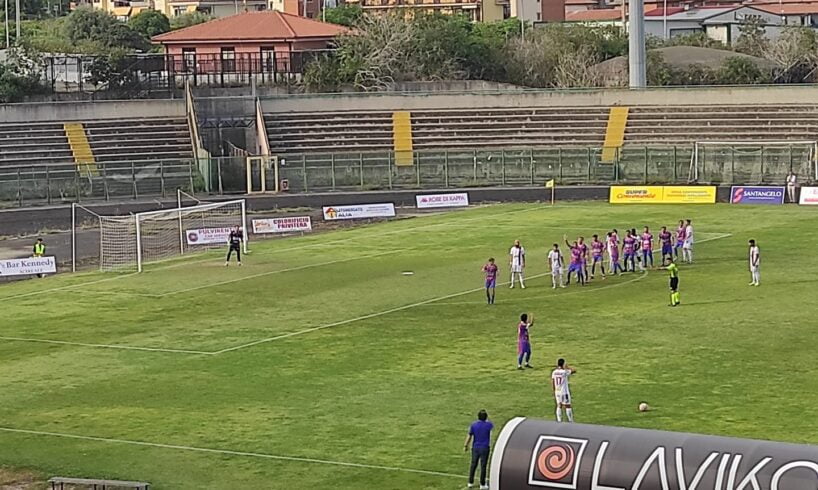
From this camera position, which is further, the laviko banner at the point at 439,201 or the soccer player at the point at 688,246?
the laviko banner at the point at 439,201

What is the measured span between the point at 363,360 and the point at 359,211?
35.5 meters

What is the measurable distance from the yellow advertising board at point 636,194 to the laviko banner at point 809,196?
22.6 feet

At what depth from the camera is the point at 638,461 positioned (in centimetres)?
1842

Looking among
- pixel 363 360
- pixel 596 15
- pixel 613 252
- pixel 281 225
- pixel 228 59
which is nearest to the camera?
pixel 363 360

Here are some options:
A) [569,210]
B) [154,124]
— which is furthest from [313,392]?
[154,124]

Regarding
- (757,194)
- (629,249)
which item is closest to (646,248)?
(629,249)

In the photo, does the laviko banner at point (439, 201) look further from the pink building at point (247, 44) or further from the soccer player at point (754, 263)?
the soccer player at point (754, 263)

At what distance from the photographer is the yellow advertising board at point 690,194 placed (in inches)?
2852

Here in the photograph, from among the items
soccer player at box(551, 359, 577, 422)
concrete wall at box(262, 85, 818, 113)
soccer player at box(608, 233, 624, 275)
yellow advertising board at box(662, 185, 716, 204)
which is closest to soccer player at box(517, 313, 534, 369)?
soccer player at box(551, 359, 577, 422)

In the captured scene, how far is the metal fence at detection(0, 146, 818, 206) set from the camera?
75.6 metres

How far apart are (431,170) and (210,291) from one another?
30924mm

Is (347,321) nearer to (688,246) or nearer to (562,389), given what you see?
(562,389)

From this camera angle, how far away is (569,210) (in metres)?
70.8

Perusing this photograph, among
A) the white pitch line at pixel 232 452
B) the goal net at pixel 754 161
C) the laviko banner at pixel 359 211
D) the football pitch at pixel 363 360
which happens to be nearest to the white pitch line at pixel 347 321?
the football pitch at pixel 363 360
